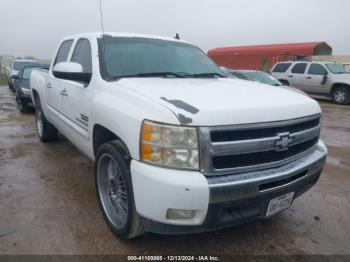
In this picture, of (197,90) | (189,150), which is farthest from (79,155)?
(189,150)

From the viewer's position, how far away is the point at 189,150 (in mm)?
2162

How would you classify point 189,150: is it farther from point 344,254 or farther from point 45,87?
point 45,87

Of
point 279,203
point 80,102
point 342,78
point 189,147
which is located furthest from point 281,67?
point 189,147

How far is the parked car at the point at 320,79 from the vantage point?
535 inches

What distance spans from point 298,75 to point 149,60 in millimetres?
12509

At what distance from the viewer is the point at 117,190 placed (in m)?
2.93

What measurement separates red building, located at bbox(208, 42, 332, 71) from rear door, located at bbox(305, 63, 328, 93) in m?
3.81

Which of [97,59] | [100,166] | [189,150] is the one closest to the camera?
[189,150]

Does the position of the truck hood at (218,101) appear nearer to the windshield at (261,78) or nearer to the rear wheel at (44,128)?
the rear wheel at (44,128)

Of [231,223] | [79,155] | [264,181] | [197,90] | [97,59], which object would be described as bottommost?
[79,155]

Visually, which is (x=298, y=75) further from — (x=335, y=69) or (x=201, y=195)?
(x=201, y=195)

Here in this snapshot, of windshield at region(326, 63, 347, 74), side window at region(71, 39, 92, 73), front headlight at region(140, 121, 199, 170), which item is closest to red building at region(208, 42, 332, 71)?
windshield at region(326, 63, 347, 74)

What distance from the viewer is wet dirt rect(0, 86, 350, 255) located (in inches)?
108

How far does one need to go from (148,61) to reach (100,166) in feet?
4.12
